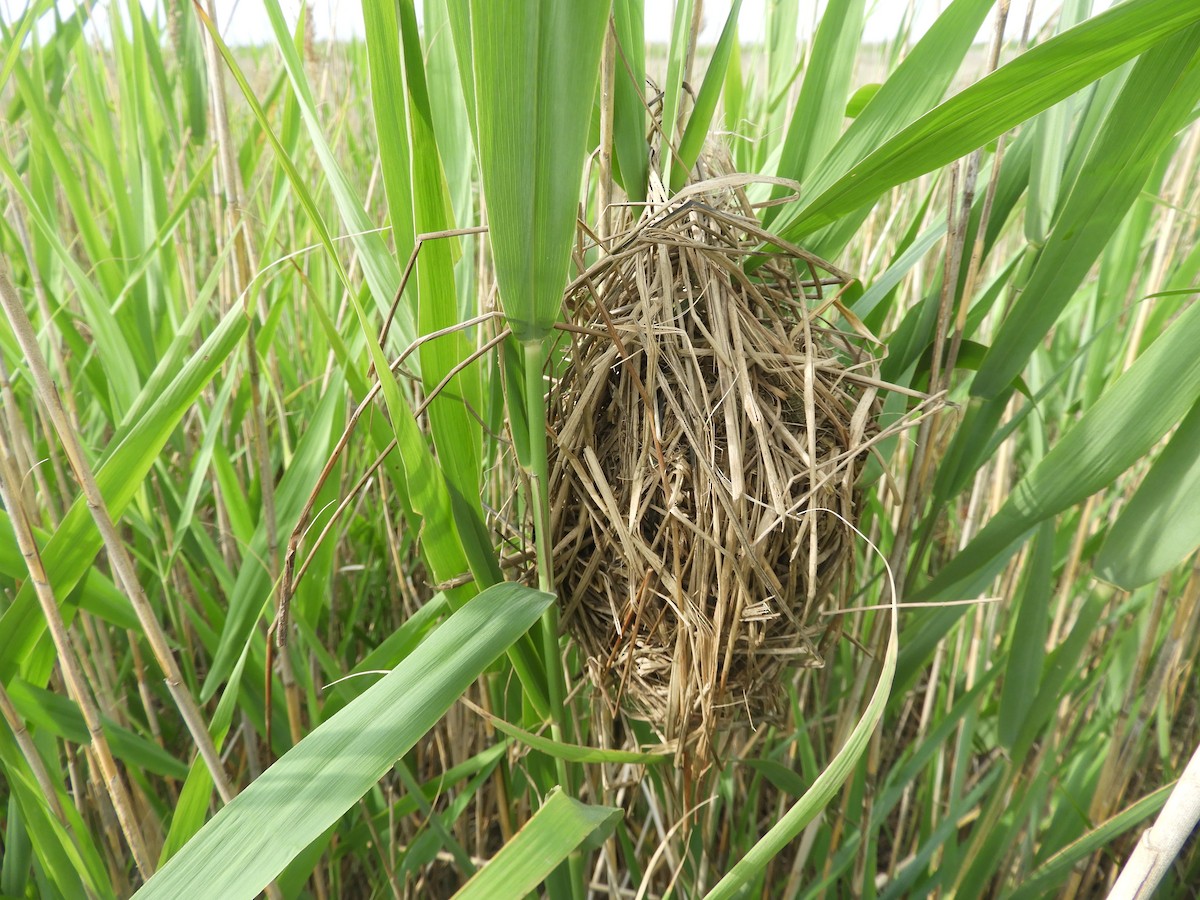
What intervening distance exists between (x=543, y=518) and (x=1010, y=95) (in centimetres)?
29

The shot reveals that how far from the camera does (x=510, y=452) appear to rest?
21.0 inches

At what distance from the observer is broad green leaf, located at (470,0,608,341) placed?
0.30m

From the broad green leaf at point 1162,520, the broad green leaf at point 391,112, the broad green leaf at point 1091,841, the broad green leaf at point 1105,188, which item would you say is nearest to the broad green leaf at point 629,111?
the broad green leaf at point 391,112

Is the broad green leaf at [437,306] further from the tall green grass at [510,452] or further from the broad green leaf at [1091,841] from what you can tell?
the broad green leaf at [1091,841]

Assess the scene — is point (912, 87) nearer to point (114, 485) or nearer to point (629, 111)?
point (629, 111)

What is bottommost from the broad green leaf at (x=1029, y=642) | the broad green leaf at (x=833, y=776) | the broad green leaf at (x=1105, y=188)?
the broad green leaf at (x=1029, y=642)

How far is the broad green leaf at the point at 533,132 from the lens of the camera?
30cm

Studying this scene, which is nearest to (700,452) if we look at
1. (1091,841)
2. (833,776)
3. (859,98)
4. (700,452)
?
(700,452)

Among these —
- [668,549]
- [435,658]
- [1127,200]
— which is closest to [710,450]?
[668,549]

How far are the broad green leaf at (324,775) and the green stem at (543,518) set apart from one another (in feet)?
0.18

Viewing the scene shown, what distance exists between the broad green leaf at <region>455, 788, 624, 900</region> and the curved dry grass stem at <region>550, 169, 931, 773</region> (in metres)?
0.09

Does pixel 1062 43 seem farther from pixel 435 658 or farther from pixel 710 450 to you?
pixel 435 658

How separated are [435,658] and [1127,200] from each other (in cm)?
43

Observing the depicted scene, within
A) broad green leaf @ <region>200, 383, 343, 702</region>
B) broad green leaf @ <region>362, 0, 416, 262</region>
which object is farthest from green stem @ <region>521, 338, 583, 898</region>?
broad green leaf @ <region>200, 383, 343, 702</region>
